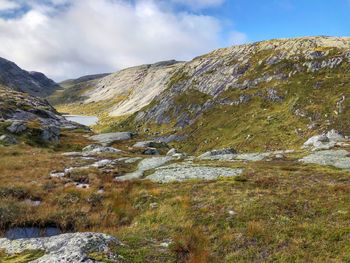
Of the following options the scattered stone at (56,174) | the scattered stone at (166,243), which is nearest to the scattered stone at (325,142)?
the scattered stone at (56,174)

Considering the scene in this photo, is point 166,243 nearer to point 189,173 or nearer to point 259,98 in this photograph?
point 189,173

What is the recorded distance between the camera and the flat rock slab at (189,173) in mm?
36769

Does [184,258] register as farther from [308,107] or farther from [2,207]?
[308,107]

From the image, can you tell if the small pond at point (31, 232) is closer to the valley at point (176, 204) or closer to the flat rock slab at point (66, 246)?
the valley at point (176, 204)

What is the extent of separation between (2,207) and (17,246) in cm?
866

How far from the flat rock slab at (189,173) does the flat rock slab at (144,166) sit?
1.87 meters

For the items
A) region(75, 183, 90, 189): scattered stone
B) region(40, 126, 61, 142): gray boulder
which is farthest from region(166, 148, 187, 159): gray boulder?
region(40, 126, 61, 142): gray boulder

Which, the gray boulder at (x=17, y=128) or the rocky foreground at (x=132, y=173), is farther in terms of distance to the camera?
the gray boulder at (x=17, y=128)

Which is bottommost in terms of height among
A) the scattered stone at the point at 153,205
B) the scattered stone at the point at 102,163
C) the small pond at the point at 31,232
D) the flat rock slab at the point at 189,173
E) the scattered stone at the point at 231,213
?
the small pond at the point at 31,232

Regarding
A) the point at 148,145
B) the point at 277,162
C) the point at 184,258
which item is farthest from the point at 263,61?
the point at 184,258

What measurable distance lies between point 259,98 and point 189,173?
8519 centimetres

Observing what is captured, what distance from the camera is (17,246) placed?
1970 centimetres

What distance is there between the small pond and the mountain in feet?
221

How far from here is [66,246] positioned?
18.2 m
